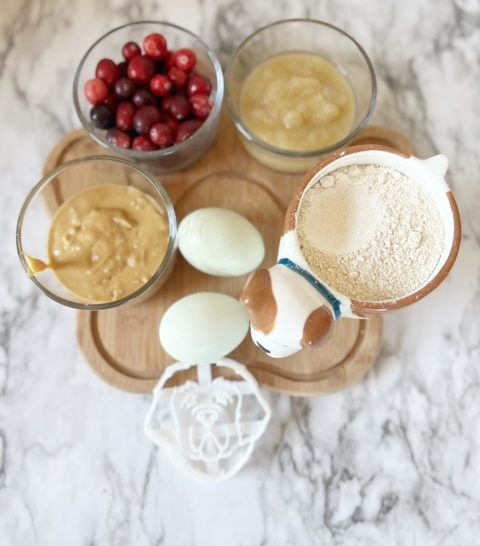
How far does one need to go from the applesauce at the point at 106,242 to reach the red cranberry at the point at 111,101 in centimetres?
13

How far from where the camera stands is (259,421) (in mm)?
997

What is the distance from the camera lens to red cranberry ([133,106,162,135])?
3.15 ft

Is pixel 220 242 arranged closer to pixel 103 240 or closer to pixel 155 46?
pixel 103 240

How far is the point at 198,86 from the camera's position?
0.98 m

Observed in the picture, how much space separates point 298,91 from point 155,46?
0.24m

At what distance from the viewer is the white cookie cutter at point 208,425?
976 millimetres

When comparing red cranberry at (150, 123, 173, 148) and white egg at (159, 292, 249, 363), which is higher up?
red cranberry at (150, 123, 173, 148)

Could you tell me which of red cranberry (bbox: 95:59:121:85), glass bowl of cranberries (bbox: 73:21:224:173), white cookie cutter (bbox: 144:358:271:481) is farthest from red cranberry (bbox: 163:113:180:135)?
white cookie cutter (bbox: 144:358:271:481)

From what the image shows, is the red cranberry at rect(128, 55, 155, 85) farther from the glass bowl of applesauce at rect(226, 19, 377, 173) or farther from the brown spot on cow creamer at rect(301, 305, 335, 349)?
the brown spot on cow creamer at rect(301, 305, 335, 349)

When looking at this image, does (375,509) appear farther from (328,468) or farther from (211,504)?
(211,504)

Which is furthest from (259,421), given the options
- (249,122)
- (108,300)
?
(249,122)

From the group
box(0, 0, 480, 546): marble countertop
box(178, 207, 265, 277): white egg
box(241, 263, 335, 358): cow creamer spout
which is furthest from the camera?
box(0, 0, 480, 546): marble countertop

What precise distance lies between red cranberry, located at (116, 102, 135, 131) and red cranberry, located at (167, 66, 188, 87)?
79mm

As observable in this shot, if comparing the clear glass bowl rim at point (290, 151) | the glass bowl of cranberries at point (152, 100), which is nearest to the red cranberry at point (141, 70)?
the glass bowl of cranberries at point (152, 100)
